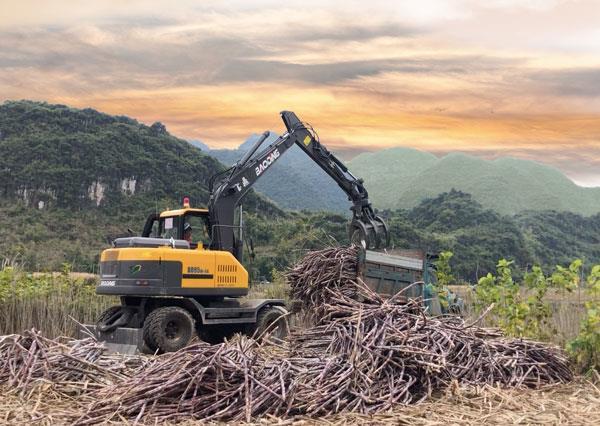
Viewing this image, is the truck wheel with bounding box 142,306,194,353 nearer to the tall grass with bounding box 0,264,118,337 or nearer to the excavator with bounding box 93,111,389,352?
the excavator with bounding box 93,111,389,352

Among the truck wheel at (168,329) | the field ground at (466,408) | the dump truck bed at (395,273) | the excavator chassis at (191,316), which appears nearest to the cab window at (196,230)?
the excavator chassis at (191,316)

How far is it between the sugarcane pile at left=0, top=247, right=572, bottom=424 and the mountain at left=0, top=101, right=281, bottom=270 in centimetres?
3727

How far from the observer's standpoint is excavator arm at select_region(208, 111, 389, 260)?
15.2 meters

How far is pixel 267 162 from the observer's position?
16.4 meters

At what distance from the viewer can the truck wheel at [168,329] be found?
1309 centimetres

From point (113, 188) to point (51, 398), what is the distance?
56064 millimetres

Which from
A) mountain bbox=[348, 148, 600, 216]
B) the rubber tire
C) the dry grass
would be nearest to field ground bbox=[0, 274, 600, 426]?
the dry grass

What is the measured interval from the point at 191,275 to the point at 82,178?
5207 centimetres

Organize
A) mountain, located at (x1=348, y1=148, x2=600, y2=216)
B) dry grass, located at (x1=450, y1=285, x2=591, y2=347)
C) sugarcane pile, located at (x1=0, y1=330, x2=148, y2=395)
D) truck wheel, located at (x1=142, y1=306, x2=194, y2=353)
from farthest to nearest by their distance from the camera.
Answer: mountain, located at (x1=348, y1=148, x2=600, y2=216) → truck wheel, located at (x1=142, y1=306, x2=194, y2=353) → dry grass, located at (x1=450, y1=285, x2=591, y2=347) → sugarcane pile, located at (x1=0, y1=330, x2=148, y2=395)

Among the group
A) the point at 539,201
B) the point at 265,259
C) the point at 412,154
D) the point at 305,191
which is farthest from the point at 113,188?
the point at 412,154

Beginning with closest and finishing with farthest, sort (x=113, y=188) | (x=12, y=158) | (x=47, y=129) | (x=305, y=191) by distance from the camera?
(x=113, y=188)
(x=12, y=158)
(x=47, y=129)
(x=305, y=191)

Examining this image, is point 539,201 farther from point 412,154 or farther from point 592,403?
point 592,403

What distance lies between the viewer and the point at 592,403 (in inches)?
299

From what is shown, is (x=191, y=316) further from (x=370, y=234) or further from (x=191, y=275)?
(x=370, y=234)
